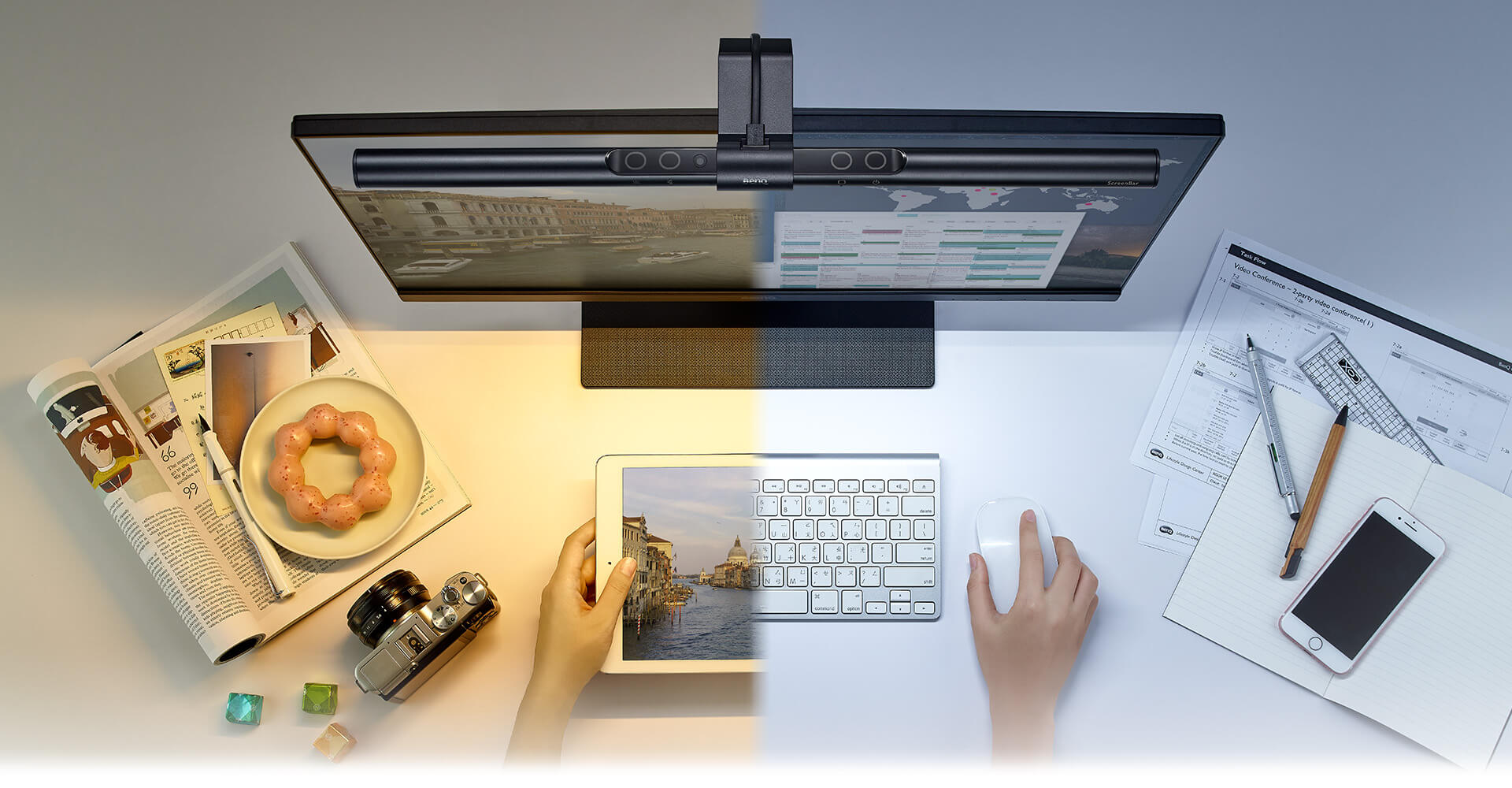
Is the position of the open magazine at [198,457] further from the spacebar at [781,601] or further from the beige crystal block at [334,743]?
the spacebar at [781,601]

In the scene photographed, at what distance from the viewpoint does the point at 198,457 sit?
0.78m

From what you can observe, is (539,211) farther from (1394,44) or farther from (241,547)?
(1394,44)

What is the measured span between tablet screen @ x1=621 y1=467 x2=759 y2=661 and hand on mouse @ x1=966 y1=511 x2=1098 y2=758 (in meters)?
0.22

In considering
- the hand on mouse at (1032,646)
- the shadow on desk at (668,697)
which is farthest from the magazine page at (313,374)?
the hand on mouse at (1032,646)

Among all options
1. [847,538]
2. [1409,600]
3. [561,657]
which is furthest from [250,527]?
[1409,600]

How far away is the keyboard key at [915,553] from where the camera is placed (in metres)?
0.78

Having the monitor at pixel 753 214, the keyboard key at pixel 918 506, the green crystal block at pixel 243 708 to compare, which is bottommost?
the green crystal block at pixel 243 708

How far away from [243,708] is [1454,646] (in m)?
1.11

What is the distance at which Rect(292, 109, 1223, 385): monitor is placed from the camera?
0.49 metres

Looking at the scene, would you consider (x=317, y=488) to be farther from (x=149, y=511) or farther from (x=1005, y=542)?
(x=1005, y=542)

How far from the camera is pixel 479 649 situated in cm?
78

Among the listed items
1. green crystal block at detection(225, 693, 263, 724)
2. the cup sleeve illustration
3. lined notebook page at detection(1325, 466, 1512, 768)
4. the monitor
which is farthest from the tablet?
lined notebook page at detection(1325, 466, 1512, 768)

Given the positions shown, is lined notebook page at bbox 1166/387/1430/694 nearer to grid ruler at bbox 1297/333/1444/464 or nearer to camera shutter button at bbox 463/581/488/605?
grid ruler at bbox 1297/333/1444/464

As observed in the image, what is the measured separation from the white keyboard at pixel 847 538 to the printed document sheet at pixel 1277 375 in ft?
0.72
